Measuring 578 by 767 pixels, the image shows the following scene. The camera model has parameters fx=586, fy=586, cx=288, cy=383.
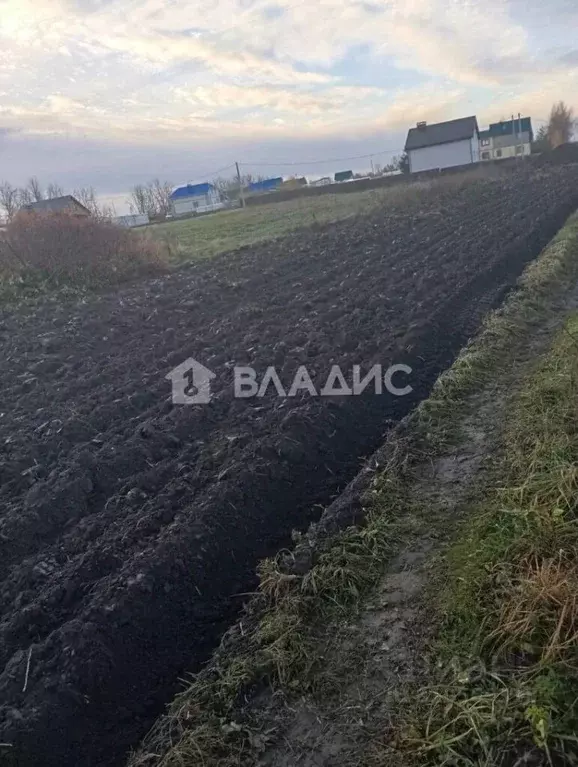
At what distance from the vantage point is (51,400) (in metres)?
8.59

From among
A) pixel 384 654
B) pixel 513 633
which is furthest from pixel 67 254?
pixel 513 633

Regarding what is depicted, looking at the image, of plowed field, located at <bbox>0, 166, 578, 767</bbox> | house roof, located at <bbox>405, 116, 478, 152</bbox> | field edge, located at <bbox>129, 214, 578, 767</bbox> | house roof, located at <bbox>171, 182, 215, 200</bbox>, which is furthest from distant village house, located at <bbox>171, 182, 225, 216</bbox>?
field edge, located at <bbox>129, 214, 578, 767</bbox>

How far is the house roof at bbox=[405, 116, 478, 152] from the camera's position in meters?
51.0

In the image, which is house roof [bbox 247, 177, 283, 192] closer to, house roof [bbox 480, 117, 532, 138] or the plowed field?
house roof [bbox 480, 117, 532, 138]

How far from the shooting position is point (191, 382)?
27.6 feet

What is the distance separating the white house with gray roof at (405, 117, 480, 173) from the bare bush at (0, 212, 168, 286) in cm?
3825

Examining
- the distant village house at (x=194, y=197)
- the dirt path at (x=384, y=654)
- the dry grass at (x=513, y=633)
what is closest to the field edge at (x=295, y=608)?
the dirt path at (x=384, y=654)

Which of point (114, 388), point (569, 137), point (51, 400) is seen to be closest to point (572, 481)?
point (114, 388)

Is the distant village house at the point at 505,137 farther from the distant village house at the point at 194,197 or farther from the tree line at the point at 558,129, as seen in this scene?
the distant village house at the point at 194,197

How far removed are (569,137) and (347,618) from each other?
193ft

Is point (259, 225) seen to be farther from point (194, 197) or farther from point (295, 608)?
point (194, 197)

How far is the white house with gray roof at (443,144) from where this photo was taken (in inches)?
2009

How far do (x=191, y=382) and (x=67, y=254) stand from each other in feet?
38.3

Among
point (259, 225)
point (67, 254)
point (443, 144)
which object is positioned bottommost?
point (67, 254)
